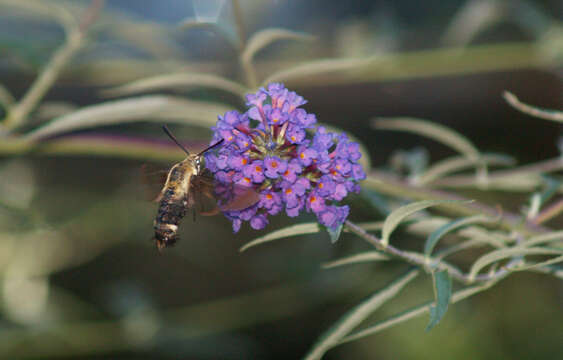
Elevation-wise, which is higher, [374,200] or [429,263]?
[374,200]

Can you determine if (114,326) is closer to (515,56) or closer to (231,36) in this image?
(231,36)

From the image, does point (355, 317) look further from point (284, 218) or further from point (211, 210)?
point (284, 218)

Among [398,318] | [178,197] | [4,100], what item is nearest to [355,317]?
[398,318]

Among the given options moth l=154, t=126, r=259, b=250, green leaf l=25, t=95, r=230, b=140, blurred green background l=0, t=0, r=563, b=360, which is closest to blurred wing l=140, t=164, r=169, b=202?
moth l=154, t=126, r=259, b=250

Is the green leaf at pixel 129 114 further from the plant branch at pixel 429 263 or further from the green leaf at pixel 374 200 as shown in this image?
the plant branch at pixel 429 263

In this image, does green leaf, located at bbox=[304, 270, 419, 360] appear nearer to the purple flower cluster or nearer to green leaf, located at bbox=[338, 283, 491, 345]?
green leaf, located at bbox=[338, 283, 491, 345]
